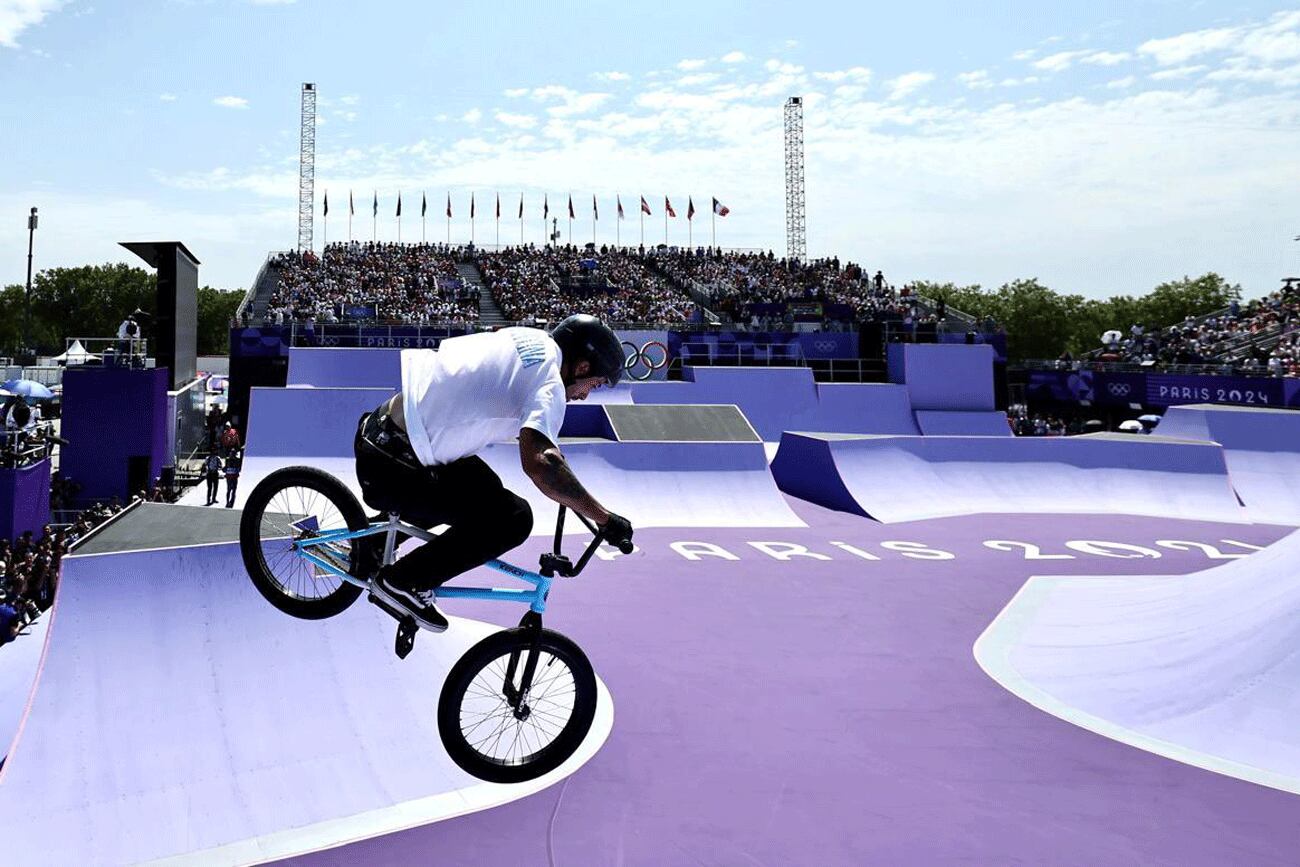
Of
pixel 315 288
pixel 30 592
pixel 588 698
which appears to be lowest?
pixel 30 592

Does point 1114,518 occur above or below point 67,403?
below

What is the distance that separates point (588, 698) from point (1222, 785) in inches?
244

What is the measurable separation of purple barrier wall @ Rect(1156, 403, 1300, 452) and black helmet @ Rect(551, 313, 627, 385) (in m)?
26.2

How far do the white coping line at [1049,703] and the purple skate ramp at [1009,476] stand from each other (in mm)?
8109

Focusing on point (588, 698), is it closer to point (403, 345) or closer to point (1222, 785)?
point (1222, 785)

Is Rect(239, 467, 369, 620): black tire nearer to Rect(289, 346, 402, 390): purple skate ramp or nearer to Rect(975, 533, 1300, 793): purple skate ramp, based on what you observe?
Rect(975, 533, 1300, 793): purple skate ramp

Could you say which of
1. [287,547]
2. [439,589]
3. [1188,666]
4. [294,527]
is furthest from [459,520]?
[1188,666]

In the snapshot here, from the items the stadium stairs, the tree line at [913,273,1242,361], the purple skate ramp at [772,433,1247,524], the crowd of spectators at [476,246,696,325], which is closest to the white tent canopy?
the stadium stairs

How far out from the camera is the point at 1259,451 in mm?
25312

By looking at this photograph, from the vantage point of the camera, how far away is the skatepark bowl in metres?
6.37

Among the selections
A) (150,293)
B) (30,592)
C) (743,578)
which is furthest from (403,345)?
(150,293)

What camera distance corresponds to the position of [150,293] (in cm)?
10169

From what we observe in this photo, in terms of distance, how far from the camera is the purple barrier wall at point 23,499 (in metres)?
19.8

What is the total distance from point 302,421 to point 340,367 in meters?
13.5
